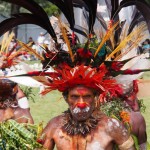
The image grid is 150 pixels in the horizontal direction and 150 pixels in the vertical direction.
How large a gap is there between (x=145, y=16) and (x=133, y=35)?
30 centimetres

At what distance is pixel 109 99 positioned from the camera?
7910 mm

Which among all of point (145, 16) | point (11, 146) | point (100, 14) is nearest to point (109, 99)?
point (100, 14)

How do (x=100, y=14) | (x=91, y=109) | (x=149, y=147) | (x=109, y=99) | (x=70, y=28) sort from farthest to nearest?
(x=109, y=99)
(x=100, y=14)
(x=149, y=147)
(x=70, y=28)
(x=91, y=109)

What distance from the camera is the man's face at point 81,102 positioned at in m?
5.21

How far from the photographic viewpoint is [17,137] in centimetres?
536

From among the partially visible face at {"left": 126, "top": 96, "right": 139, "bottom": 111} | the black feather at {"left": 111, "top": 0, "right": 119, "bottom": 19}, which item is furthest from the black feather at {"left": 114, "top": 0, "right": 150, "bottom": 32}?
the partially visible face at {"left": 126, "top": 96, "right": 139, "bottom": 111}

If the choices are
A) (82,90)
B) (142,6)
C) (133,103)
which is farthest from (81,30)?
(133,103)

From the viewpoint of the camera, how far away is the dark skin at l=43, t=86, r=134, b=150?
5.26 meters

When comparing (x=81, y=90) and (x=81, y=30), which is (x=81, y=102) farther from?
(x=81, y=30)

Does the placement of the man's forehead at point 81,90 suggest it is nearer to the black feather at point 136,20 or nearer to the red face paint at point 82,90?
the red face paint at point 82,90

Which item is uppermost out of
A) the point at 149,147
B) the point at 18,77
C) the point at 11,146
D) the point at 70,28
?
the point at 70,28

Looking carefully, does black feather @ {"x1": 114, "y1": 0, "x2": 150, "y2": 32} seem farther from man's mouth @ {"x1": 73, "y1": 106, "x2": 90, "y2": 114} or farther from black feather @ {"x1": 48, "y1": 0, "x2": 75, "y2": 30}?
man's mouth @ {"x1": 73, "y1": 106, "x2": 90, "y2": 114}

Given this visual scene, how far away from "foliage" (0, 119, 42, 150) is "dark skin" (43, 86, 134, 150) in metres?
0.13

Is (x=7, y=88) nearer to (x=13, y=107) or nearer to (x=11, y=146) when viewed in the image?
(x=13, y=107)
